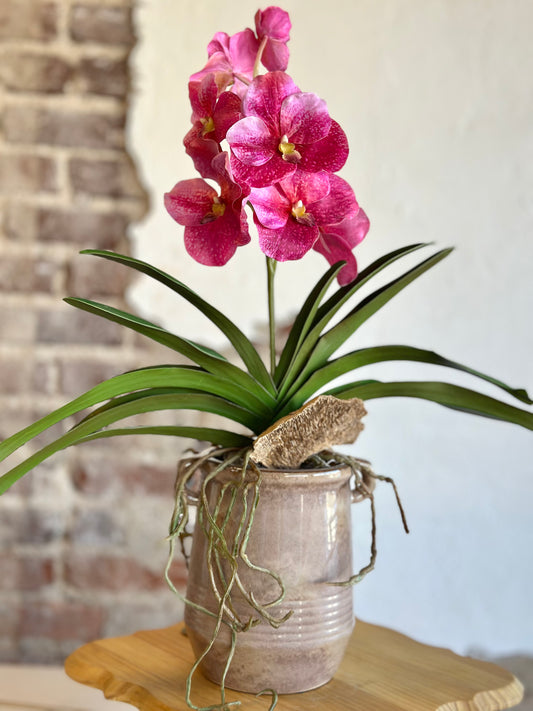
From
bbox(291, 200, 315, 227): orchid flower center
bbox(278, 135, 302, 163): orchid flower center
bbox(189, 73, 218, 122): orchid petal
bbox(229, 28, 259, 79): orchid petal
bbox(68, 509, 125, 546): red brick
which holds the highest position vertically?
bbox(229, 28, 259, 79): orchid petal

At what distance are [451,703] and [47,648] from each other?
0.90 meters

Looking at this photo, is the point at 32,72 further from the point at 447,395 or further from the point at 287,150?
the point at 447,395

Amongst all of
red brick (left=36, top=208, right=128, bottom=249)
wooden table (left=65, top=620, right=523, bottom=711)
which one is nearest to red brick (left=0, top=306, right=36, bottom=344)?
red brick (left=36, top=208, right=128, bottom=249)

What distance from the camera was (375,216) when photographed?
1.37 metres

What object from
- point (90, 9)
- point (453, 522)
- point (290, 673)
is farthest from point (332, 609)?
point (90, 9)

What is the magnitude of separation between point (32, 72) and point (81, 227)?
0.28 meters

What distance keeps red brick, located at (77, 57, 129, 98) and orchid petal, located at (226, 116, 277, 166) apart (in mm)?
764

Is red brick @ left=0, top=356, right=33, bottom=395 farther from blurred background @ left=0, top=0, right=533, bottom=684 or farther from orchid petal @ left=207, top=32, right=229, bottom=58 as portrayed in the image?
orchid petal @ left=207, top=32, right=229, bottom=58

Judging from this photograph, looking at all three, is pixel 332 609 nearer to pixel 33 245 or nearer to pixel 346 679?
pixel 346 679

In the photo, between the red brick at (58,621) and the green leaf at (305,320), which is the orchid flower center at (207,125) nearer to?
the green leaf at (305,320)

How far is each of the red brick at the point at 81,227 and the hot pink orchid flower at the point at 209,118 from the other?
65 centimetres

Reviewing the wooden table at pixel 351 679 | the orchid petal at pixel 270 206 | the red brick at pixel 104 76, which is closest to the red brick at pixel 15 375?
the red brick at pixel 104 76

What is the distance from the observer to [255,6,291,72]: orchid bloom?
77 centimetres

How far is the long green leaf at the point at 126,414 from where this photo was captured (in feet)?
2.21
